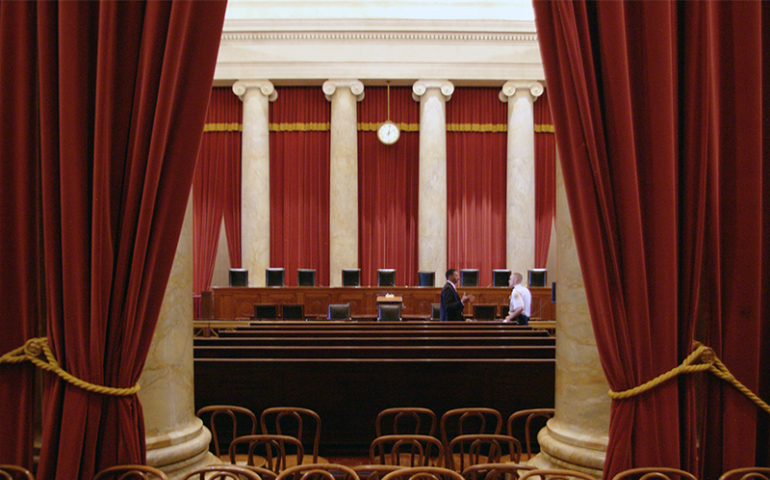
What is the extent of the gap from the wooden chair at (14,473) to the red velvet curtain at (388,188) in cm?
985

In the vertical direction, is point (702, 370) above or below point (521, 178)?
below

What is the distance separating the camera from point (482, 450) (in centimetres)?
434

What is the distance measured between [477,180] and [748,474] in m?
10.2

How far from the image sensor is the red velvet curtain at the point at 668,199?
2314 mm

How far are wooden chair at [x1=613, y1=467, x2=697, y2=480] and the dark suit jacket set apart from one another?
17.5ft

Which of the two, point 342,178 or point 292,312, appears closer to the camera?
point 292,312

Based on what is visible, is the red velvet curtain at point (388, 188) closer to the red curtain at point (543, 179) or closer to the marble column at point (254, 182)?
the marble column at point (254, 182)

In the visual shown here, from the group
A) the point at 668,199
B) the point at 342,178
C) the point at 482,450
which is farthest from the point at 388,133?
the point at 668,199

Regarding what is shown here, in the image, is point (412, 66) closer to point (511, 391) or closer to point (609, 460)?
point (511, 391)

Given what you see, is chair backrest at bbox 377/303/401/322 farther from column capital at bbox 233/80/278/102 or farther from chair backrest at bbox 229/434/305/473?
column capital at bbox 233/80/278/102

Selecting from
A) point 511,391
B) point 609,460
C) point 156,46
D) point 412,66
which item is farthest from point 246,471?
point 412,66

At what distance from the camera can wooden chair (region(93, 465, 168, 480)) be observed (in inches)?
88.4

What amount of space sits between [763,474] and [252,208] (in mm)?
10220

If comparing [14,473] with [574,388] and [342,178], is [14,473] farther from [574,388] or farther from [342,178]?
[342,178]
